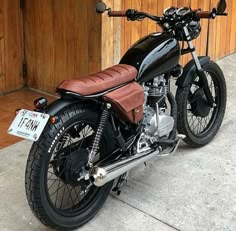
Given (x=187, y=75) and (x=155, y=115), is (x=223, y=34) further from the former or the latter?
(x=155, y=115)

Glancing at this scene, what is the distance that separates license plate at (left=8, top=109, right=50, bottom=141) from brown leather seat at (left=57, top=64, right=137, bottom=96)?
196 millimetres

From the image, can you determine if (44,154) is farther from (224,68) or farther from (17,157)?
(224,68)

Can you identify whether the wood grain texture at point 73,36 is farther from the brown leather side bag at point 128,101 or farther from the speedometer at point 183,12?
the brown leather side bag at point 128,101

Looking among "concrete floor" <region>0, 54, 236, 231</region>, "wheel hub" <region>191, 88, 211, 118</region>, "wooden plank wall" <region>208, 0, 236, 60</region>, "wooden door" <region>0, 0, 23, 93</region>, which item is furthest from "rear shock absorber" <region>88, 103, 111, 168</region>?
"wooden plank wall" <region>208, 0, 236, 60</region>

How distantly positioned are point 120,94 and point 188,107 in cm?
115

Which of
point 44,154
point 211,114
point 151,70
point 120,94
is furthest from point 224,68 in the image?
point 44,154

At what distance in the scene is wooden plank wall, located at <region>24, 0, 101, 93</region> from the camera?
396cm

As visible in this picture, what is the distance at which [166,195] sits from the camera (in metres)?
2.94

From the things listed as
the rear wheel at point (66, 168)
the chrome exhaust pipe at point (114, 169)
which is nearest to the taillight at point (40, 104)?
the rear wheel at point (66, 168)

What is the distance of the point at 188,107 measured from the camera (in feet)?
11.8

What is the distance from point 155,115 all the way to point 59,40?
1.66 m

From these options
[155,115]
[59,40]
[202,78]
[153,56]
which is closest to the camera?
[153,56]

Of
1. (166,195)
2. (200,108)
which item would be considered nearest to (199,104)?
(200,108)

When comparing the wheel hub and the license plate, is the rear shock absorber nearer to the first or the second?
the license plate
